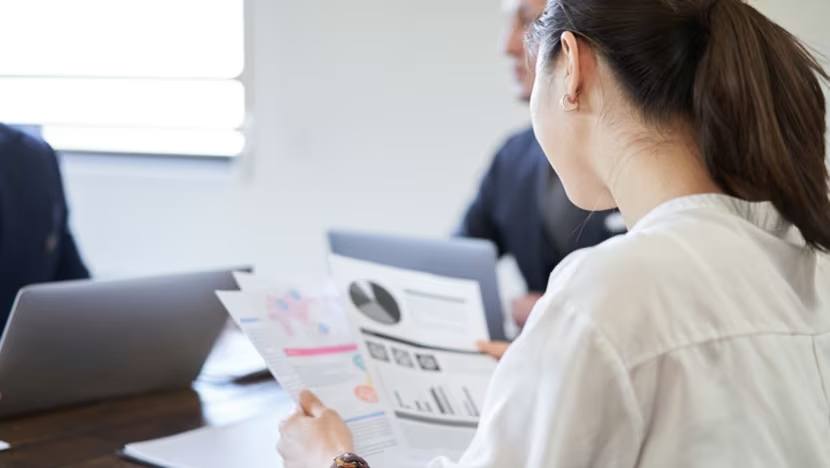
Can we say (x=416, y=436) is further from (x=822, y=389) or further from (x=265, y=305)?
(x=822, y=389)

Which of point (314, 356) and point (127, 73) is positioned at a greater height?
point (314, 356)

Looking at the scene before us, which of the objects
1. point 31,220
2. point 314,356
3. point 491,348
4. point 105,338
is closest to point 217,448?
point 314,356

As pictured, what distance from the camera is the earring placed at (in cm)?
103

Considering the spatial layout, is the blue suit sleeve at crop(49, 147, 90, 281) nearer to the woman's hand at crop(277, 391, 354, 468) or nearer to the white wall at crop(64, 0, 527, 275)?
the woman's hand at crop(277, 391, 354, 468)

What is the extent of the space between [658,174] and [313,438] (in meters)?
0.50

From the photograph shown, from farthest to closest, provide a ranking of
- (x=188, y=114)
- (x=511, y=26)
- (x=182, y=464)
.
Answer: (x=188, y=114)
(x=511, y=26)
(x=182, y=464)

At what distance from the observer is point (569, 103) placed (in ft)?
3.38

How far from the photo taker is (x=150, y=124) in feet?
13.9

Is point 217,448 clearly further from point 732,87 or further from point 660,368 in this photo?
point 732,87

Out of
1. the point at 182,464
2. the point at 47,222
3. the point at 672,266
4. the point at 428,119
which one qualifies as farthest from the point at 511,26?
the point at 672,266

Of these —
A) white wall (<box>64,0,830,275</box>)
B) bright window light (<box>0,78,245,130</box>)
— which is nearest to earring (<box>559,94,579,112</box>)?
white wall (<box>64,0,830,275</box>)

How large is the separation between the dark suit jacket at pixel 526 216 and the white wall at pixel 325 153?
70 cm

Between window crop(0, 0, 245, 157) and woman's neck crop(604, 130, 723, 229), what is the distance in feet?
10.5

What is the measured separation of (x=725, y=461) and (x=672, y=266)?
0.17 metres
